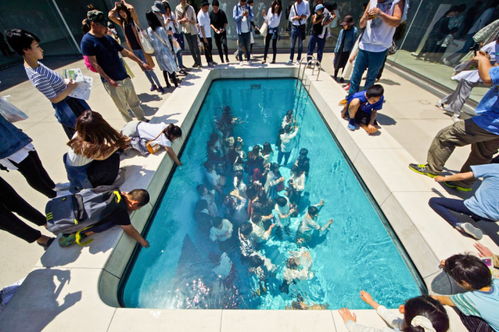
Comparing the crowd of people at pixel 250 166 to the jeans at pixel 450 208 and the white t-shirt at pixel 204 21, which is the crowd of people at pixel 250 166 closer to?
the jeans at pixel 450 208

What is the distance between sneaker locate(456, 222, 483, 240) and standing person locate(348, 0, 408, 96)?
3.68m

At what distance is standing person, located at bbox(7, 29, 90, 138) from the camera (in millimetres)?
2512

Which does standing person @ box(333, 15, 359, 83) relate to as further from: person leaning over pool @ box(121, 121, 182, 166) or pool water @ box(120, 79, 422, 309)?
person leaning over pool @ box(121, 121, 182, 166)

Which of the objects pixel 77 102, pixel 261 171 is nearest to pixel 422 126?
pixel 261 171

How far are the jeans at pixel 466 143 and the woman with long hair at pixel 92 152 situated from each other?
4998mm

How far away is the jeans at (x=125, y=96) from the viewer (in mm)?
4652

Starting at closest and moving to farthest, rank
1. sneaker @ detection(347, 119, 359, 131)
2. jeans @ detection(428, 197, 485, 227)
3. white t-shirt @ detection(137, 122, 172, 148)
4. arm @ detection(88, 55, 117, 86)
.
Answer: jeans @ detection(428, 197, 485, 227)
white t-shirt @ detection(137, 122, 172, 148)
arm @ detection(88, 55, 117, 86)
sneaker @ detection(347, 119, 359, 131)

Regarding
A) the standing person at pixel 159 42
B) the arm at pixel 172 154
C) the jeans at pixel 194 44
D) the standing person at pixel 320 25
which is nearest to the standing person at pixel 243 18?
the jeans at pixel 194 44

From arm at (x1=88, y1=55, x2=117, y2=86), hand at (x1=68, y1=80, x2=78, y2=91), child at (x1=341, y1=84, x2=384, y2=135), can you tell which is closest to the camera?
hand at (x1=68, y1=80, x2=78, y2=91)

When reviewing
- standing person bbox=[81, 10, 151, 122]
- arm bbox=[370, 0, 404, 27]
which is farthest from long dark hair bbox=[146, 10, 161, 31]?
arm bbox=[370, 0, 404, 27]

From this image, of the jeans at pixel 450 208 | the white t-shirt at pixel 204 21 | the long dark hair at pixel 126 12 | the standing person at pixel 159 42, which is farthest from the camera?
the white t-shirt at pixel 204 21

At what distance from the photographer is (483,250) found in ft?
8.09

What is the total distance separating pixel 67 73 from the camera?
10.4 ft

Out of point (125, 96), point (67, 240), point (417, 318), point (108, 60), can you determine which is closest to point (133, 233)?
point (67, 240)
